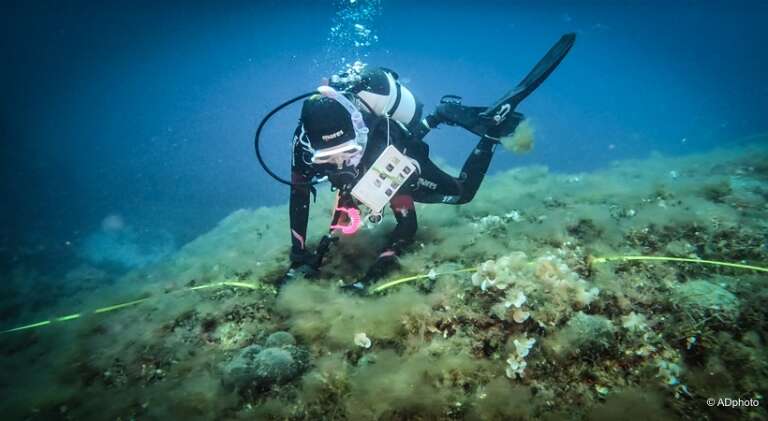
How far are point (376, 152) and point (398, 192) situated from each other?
0.69 metres

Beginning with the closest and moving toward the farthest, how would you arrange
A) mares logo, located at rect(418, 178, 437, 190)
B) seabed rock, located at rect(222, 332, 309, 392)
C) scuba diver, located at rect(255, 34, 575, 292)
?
seabed rock, located at rect(222, 332, 309, 392) < scuba diver, located at rect(255, 34, 575, 292) < mares logo, located at rect(418, 178, 437, 190)

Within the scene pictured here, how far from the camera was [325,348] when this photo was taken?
359 centimetres

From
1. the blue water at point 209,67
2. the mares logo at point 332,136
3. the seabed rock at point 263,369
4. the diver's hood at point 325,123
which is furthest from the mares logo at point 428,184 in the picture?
the blue water at point 209,67

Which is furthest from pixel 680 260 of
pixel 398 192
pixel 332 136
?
pixel 332 136

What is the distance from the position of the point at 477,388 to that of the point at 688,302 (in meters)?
2.02

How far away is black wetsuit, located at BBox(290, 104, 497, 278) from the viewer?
4.61 metres

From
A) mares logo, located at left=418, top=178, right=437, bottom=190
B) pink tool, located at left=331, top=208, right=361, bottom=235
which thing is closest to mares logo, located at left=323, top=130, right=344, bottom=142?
pink tool, located at left=331, top=208, right=361, bottom=235

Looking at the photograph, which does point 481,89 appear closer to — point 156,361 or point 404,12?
point 404,12

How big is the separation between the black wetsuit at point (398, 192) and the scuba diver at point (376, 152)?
13 mm

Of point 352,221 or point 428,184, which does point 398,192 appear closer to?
point 428,184

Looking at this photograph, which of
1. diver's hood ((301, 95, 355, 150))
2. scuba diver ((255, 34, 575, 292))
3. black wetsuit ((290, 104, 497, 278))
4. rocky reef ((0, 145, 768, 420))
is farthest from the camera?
black wetsuit ((290, 104, 497, 278))

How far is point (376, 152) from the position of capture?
4.73 m

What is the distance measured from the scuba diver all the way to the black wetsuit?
0.04ft

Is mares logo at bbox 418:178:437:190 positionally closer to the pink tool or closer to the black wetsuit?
the black wetsuit
